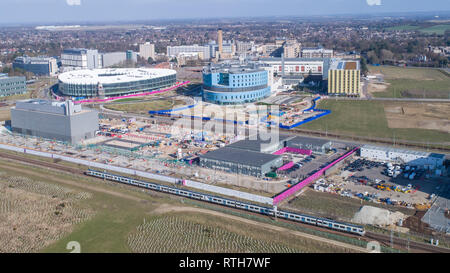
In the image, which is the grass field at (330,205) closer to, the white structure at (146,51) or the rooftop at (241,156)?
the rooftop at (241,156)

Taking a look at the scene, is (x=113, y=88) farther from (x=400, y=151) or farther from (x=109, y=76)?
(x=400, y=151)

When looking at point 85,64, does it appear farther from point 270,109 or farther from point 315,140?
point 315,140

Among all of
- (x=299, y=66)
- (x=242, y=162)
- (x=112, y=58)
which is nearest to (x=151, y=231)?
(x=242, y=162)

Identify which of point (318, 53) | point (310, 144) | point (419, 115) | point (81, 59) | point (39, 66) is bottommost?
point (310, 144)

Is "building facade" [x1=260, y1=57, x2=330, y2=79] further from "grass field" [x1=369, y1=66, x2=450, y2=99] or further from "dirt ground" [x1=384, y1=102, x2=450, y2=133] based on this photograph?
"dirt ground" [x1=384, y1=102, x2=450, y2=133]

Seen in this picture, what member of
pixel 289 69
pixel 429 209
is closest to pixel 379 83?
pixel 289 69

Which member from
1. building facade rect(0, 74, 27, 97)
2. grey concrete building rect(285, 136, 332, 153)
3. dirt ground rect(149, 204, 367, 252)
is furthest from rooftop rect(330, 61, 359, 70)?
building facade rect(0, 74, 27, 97)
